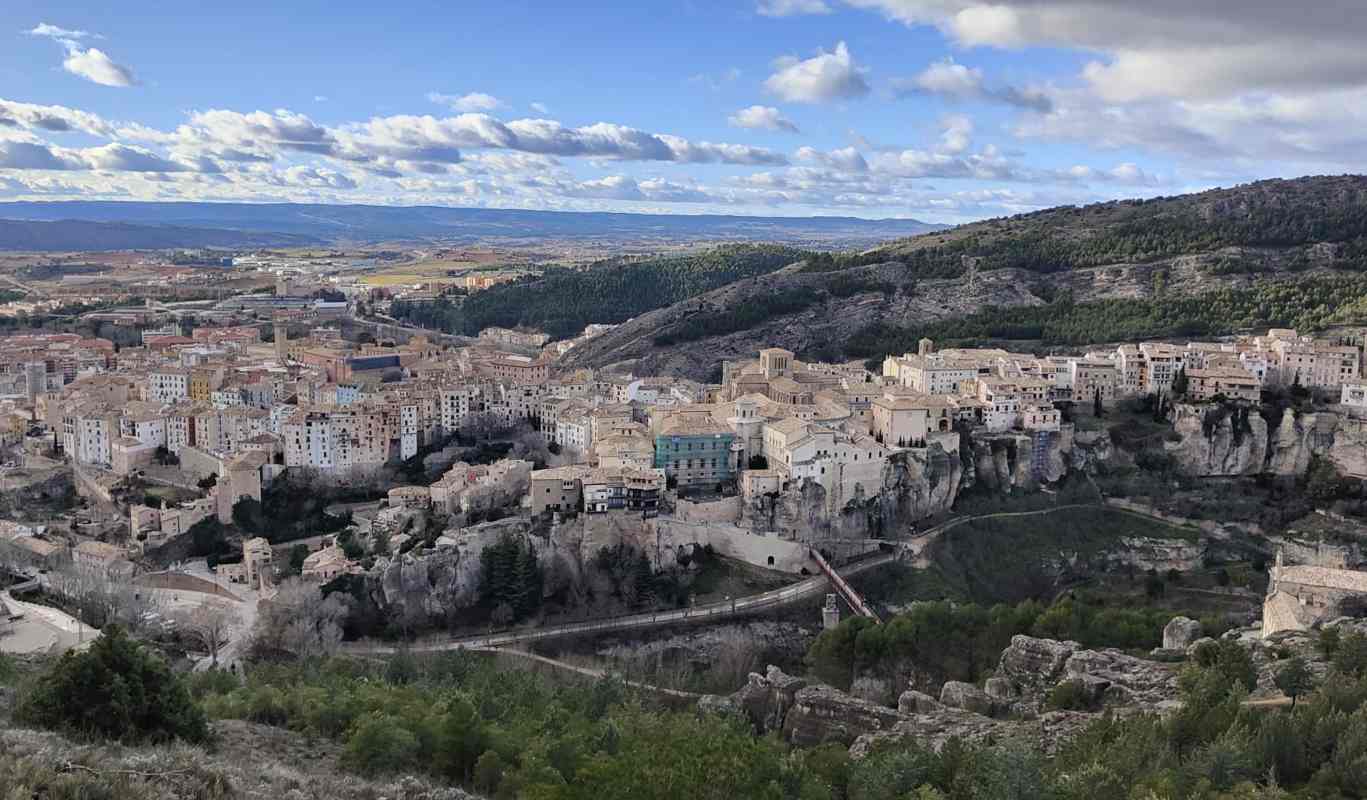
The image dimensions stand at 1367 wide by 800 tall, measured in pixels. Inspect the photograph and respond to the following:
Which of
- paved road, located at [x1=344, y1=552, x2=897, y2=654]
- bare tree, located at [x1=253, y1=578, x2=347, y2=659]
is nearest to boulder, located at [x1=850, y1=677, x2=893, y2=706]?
paved road, located at [x1=344, y1=552, x2=897, y2=654]

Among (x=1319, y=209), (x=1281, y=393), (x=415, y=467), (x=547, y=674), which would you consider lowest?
(x=547, y=674)

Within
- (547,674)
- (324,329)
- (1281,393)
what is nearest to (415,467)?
(547,674)

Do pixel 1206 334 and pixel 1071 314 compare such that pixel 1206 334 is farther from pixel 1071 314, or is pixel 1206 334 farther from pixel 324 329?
pixel 324 329

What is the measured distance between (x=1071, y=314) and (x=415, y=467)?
3517cm

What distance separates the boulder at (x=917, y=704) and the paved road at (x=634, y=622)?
10.6 meters

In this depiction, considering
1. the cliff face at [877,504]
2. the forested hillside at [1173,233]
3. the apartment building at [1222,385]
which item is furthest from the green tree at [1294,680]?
the forested hillside at [1173,233]

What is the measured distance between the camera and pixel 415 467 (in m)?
36.3

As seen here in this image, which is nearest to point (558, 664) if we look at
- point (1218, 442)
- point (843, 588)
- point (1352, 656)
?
point (843, 588)

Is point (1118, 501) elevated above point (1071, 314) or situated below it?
below

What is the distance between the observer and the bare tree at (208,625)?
25859 mm

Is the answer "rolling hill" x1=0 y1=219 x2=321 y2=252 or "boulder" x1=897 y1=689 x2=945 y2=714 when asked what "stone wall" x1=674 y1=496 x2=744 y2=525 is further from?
"rolling hill" x1=0 y1=219 x2=321 y2=252

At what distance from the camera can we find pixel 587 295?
8569cm

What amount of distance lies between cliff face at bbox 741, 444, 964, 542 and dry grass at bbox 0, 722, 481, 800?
62.9 feet

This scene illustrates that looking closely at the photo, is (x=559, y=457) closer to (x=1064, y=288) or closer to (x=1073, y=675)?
(x=1073, y=675)
